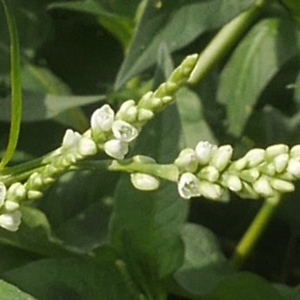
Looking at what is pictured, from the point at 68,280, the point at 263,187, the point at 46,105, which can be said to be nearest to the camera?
the point at 263,187

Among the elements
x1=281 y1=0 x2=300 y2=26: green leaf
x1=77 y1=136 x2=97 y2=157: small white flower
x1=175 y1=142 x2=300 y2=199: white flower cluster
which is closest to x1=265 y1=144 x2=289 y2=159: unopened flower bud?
x1=175 y1=142 x2=300 y2=199: white flower cluster

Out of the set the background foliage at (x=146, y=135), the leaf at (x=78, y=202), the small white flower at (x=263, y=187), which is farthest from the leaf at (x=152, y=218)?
the small white flower at (x=263, y=187)

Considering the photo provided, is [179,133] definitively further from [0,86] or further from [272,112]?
[0,86]

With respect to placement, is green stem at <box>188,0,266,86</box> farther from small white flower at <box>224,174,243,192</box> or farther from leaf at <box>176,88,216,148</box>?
small white flower at <box>224,174,243,192</box>

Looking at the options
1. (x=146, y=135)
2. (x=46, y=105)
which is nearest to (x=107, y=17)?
(x=46, y=105)

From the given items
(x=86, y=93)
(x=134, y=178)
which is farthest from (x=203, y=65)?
(x=134, y=178)

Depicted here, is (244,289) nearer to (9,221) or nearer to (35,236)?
(35,236)

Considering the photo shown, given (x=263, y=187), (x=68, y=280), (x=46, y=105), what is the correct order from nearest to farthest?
(x=263, y=187) < (x=68, y=280) < (x=46, y=105)
